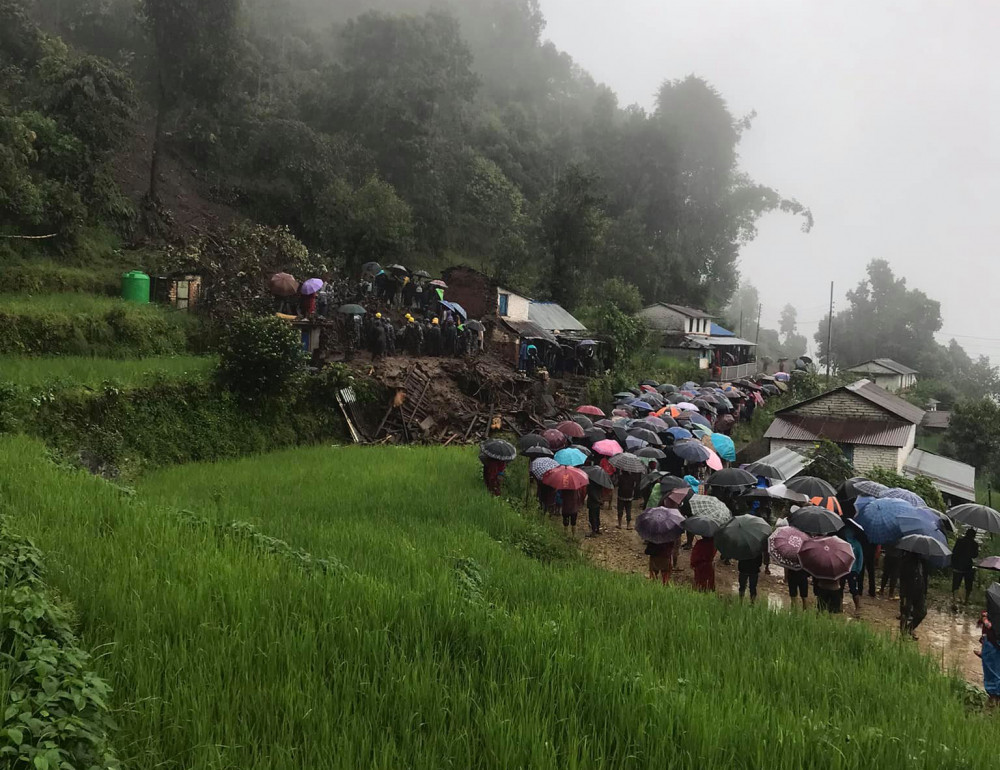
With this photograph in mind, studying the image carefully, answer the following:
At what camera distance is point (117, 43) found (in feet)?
112

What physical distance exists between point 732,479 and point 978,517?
3891 millimetres

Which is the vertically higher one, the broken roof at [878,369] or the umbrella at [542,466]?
the broken roof at [878,369]

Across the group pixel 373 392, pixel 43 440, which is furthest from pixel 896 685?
pixel 373 392

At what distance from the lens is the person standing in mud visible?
855 cm

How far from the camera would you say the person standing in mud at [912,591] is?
28.0 feet

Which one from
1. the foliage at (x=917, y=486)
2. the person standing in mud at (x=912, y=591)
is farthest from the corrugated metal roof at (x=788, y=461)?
the person standing in mud at (x=912, y=591)

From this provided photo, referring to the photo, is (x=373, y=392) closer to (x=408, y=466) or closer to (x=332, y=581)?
(x=408, y=466)

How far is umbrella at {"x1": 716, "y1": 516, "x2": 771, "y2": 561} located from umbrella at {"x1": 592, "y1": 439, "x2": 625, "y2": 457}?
16.5 ft

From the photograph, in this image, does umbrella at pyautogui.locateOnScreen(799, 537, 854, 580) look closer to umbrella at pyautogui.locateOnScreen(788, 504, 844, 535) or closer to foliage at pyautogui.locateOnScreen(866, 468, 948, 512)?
umbrella at pyautogui.locateOnScreen(788, 504, 844, 535)

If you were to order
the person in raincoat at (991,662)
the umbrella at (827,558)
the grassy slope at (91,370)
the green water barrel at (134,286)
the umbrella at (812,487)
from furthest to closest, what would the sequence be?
1. the green water barrel at (134,286)
2. the grassy slope at (91,370)
3. the umbrella at (812,487)
4. the umbrella at (827,558)
5. the person in raincoat at (991,662)

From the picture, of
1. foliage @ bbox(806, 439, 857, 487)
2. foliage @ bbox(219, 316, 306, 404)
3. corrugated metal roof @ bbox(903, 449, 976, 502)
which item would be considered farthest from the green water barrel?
corrugated metal roof @ bbox(903, 449, 976, 502)

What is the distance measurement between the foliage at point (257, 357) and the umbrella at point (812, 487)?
11.8 metres

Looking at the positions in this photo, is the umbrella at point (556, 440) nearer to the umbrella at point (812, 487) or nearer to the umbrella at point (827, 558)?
the umbrella at point (812, 487)

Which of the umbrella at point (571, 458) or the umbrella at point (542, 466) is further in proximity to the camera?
the umbrella at point (571, 458)
